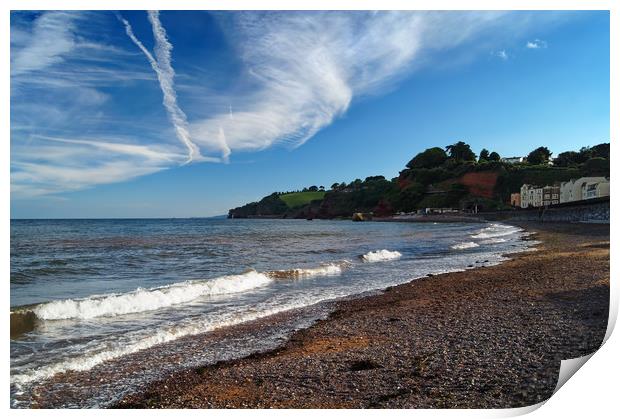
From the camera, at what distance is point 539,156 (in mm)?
5188

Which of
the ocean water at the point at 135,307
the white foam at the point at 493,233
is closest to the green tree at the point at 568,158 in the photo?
the ocean water at the point at 135,307

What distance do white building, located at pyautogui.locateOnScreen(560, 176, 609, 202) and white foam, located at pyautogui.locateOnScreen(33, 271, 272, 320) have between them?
187 inches

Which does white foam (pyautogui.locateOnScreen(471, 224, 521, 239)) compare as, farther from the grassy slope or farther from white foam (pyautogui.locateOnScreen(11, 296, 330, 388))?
white foam (pyautogui.locateOnScreen(11, 296, 330, 388))

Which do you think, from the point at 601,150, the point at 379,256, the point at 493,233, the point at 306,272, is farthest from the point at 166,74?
the point at 493,233

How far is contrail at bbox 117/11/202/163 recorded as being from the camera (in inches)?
123

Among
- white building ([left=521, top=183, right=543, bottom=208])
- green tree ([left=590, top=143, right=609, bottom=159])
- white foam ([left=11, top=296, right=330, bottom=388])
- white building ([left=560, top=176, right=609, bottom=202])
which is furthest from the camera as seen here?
white building ([left=521, top=183, right=543, bottom=208])

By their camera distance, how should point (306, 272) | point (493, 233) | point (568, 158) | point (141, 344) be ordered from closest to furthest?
point (141, 344) → point (568, 158) → point (306, 272) → point (493, 233)

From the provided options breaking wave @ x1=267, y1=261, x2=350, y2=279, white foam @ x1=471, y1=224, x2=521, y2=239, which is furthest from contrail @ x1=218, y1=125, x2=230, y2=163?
white foam @ x1=471, y1=224, x2=521, y2=239

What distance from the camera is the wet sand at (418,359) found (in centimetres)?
241

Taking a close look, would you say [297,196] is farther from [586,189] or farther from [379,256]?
[586,189]

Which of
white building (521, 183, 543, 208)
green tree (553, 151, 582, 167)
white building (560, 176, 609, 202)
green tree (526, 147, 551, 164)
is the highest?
green tree (526, 147, 551, 164)

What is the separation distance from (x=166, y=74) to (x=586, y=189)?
4925mm
